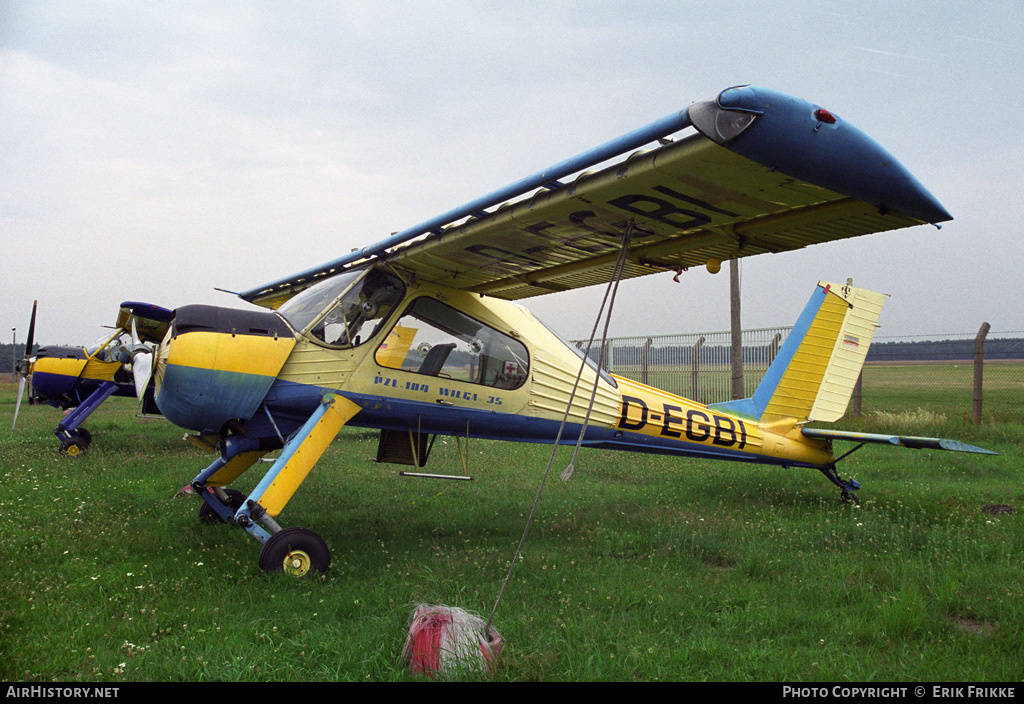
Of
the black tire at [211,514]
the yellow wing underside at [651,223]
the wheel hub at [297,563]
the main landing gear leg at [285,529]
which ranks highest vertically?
the yellow wing underside at [651,223]

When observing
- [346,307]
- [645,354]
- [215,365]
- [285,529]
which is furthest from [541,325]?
[645,354]

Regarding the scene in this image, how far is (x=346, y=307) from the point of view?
5.79 metres

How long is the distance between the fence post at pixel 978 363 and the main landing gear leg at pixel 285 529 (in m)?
12.5

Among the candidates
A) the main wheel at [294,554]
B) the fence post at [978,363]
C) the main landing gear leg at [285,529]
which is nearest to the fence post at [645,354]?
the fence post at [978,363]

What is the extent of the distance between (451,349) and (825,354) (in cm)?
462

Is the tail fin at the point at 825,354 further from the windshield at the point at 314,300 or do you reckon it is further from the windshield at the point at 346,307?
the windshield at the point at 314,300

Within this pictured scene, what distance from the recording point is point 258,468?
9344mm

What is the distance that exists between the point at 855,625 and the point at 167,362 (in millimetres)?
5145

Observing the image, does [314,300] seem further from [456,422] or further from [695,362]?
[695,362]

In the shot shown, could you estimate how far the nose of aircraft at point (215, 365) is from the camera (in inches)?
198

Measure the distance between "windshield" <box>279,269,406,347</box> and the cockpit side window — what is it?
0.20 m
